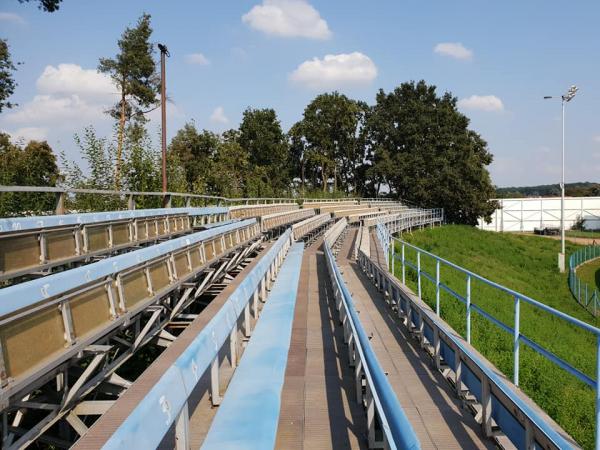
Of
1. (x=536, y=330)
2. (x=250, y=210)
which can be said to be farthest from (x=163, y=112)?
(x=536, y=330)

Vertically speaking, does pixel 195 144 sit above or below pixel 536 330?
above

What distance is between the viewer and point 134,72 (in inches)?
1292

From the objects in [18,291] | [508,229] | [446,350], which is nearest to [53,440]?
[18,291]

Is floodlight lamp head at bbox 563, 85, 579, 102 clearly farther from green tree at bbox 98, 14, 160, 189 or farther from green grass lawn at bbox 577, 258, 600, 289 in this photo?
green tree at bbox 98, 14, 160, 189

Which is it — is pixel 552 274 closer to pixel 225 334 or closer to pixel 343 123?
pixel 225 334

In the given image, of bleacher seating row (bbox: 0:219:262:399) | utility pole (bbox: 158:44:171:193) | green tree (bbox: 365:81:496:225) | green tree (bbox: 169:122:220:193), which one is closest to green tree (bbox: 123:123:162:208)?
utility pole (bbox: 158:44:171:193)

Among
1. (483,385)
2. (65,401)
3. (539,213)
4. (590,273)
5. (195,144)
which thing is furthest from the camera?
(539,213)

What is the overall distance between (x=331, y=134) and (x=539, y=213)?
36.3 meters

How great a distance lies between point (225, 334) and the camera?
3400 mm

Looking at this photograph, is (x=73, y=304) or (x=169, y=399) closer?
(x=169, y=399)

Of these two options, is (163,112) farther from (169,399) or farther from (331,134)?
(331,134)

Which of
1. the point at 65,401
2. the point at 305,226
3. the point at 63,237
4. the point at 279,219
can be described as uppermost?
the point at 63,237

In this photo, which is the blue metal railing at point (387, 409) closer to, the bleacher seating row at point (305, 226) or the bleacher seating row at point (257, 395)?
the bleacher seating row at point (257, 395)

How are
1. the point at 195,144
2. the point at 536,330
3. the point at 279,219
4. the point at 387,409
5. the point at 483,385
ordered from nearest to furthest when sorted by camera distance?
1. the point at 387,409
2. the point at 483,385
3. the point at 536,330
4. the point at 279,219
5. the point at 195,144
